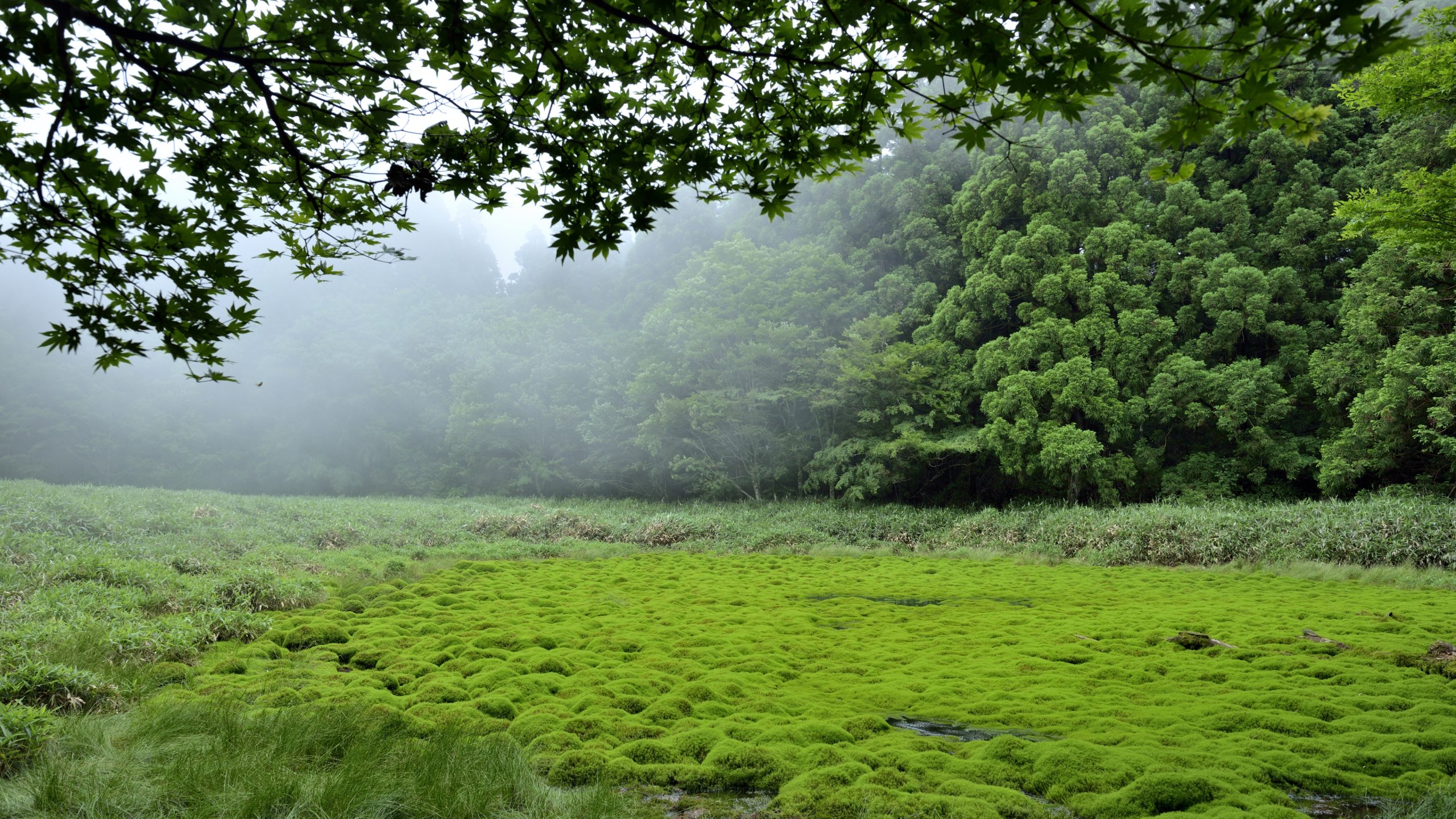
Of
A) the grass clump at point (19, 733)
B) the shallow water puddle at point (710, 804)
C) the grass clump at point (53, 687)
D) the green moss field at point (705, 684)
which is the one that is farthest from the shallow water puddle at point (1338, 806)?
the grass clump at point (53, 687)

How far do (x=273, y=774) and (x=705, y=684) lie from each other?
222cm

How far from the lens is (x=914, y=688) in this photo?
396 cm

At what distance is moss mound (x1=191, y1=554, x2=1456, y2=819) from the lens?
8.64ft

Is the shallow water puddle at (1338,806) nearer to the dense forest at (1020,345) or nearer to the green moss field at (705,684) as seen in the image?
the green moss field at (705,684)

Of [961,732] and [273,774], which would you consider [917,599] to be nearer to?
[961,732]

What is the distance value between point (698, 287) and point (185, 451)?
2398cm

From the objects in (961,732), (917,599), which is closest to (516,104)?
(961,732)

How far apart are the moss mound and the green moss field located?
2 centimetres

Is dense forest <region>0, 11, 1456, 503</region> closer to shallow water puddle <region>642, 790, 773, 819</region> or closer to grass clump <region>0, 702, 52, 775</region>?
shallow water puddle <region>642, 790, 773, 819</region>

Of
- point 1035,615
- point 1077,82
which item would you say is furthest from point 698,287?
point 1077,82

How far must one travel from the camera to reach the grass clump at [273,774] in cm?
218

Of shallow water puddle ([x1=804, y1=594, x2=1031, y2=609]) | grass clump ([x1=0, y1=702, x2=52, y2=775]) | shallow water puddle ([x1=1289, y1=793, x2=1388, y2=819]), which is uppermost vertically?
grass clump ([x1=0, y1=702, x2=52, y2=775])

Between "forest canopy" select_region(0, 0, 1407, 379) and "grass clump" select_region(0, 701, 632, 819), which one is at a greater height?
"forest canopy" select_region(0, 0, 1407, 379)

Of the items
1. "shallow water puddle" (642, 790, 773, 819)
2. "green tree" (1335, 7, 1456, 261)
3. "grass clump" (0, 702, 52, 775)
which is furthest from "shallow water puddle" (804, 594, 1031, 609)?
"grass clump" (0, 702, 52, 775)
